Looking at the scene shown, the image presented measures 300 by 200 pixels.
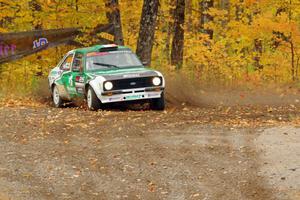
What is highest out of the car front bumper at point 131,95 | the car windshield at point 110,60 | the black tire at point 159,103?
the car windshield at point 110,60

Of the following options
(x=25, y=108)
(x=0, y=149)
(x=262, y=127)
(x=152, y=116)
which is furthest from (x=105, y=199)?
(x=25, y=108)

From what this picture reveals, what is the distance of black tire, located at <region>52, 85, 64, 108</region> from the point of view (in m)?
16.7

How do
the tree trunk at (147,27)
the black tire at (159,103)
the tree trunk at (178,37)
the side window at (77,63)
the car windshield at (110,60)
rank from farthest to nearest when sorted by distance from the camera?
the tree trunk at (178,37) < the tree trunk at (147,27) < the side window at (77,63) < the car windshield at (110,60) < the black tire at (159,103)

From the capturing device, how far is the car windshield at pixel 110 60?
15.2 metres

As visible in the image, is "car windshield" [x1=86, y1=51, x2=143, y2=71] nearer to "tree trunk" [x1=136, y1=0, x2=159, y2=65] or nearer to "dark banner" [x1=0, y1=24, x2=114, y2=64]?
"tree trunk" [x1=136, y1=0, x2=159, y2=65]

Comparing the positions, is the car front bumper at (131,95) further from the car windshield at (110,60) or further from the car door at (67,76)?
the car door at (67,76)

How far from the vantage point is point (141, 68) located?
1517 centimetres

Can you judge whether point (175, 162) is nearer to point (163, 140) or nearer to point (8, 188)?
point (163, 140)

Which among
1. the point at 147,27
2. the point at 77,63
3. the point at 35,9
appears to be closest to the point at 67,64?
the point at 77,63

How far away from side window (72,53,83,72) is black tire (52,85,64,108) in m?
1.23

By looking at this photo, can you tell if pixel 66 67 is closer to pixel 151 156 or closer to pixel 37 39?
pixel 37 39

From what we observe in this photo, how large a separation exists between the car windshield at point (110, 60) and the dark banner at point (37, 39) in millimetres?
4644

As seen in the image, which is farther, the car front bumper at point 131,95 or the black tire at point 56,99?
the black tire at point 56,99

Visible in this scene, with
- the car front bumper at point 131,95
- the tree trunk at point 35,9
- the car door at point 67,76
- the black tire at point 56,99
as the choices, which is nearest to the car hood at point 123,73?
the car front bumper at point 131,95
